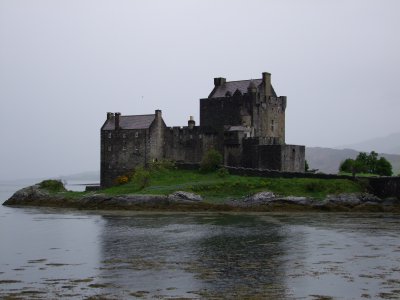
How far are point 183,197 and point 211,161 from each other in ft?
32.3

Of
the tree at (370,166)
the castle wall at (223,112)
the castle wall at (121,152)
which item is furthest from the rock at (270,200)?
the tree at (370,166)

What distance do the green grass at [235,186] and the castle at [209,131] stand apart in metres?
6.09

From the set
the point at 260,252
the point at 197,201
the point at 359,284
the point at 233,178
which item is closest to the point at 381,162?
the point at 233,178

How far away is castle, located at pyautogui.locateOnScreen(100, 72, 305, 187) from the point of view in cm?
7175

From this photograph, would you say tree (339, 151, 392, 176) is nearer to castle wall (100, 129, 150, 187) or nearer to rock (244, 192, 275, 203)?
rock (244, 192, 275, 203)

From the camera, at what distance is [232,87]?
7656 cm

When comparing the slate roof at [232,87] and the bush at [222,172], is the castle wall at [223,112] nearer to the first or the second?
the slate roof at [232,87]

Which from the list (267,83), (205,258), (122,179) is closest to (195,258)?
(205,258)

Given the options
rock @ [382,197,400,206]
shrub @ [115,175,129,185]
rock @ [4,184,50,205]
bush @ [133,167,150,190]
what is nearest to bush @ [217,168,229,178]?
bush @ [133,167,150,190]

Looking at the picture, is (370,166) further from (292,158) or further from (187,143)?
(187,143)

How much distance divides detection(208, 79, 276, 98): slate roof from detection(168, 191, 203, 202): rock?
19176mm

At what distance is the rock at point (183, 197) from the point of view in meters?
59.9

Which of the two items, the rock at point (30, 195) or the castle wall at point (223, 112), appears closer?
the castle wall at point (223, 112)

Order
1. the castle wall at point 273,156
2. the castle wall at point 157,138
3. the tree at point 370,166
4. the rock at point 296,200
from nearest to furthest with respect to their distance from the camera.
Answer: the rock at point 296,200, the castle wall at point 273,156, the castle wall at point 157,138, the tree at point 370,166
